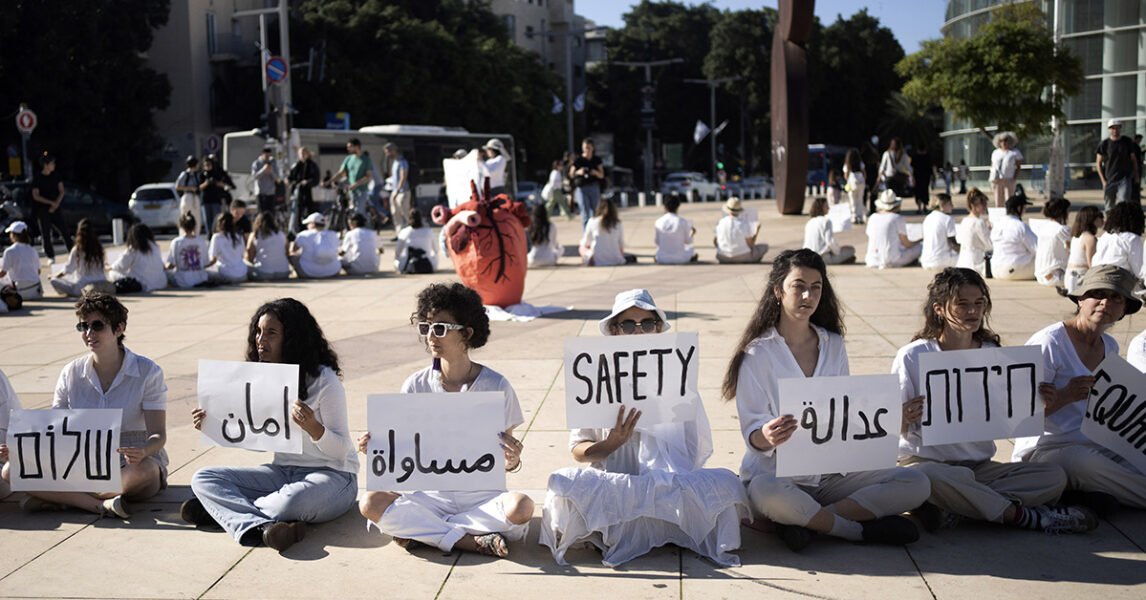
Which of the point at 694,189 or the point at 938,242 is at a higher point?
the point at 694,189

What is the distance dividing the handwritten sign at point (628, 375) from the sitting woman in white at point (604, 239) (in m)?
11.5

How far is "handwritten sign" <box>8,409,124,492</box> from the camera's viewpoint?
4.87 metres

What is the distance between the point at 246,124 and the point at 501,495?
42700 millimetres

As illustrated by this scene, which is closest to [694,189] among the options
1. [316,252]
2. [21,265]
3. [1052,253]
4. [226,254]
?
[316,252]

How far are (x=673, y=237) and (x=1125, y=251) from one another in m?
7.22

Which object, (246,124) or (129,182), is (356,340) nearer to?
(129,182)

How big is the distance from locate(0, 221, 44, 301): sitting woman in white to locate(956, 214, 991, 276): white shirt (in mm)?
11419

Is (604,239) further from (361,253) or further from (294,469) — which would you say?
(294,469)

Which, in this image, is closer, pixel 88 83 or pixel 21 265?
pixel 21 265

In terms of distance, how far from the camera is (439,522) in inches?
177

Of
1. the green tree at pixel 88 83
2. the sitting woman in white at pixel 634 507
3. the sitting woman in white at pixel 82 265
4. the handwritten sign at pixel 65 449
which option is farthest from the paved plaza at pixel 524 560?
the green tree at pixel 88 83

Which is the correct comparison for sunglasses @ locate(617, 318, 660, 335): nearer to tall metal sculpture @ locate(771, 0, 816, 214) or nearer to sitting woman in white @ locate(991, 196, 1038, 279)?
sitting woman in white @ locate(991, 196, 1038, 279)

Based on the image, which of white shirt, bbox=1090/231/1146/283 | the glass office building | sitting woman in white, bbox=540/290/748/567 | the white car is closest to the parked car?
the glass office building

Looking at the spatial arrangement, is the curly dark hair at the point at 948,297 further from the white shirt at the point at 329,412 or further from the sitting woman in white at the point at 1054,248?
the sitting woman in white at the point at 1054,248
